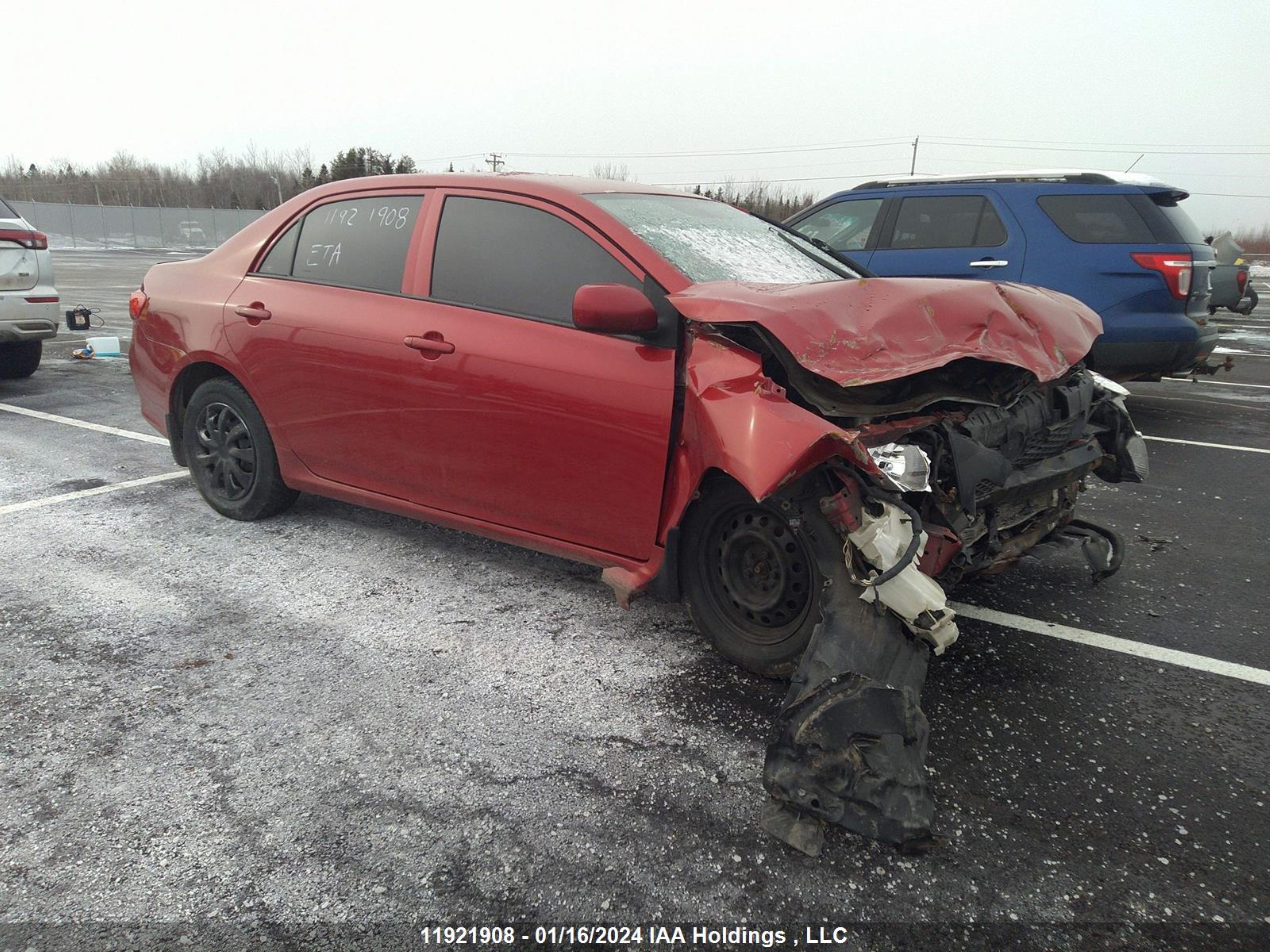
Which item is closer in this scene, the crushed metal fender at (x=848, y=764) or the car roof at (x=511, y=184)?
the crushed metal fender at (x=848, y=764)

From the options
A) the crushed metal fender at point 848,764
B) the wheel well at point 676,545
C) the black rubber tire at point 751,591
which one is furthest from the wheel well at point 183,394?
the crushed metal fender at point 848,764

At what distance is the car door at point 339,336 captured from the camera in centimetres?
388

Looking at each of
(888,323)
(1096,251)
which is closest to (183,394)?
(888,323)

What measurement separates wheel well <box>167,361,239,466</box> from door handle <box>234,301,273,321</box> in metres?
0.35

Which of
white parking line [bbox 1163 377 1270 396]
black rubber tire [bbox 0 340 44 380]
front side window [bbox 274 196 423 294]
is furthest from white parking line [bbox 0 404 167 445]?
white parking line [bbox 1163 377 1270 396]

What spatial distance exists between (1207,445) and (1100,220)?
1.97 meters

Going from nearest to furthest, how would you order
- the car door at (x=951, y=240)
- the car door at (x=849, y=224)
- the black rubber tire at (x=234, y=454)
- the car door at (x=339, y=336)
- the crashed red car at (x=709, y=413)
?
the crashed red car at (x=709, y=413)
the car door at (x=339, y=336)
the black rubber tire at (x=234, y=454)
the car door at (x=951, y=240)
the car door at (x=849, y=224)

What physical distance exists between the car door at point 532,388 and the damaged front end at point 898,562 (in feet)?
2.34

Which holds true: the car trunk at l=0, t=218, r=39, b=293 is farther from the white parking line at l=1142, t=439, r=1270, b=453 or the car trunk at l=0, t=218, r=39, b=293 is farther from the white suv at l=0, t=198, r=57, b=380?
the white parking line at l=1142, t=439, r=1270, b=453

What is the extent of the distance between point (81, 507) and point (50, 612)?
1523mm

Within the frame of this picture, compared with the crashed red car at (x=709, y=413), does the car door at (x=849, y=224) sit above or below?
above

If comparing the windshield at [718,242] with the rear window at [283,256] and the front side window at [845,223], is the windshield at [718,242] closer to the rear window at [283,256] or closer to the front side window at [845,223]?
the rear window at [283,256]

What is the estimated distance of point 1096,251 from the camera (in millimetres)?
6633

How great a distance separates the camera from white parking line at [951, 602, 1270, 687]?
10.8 ft
